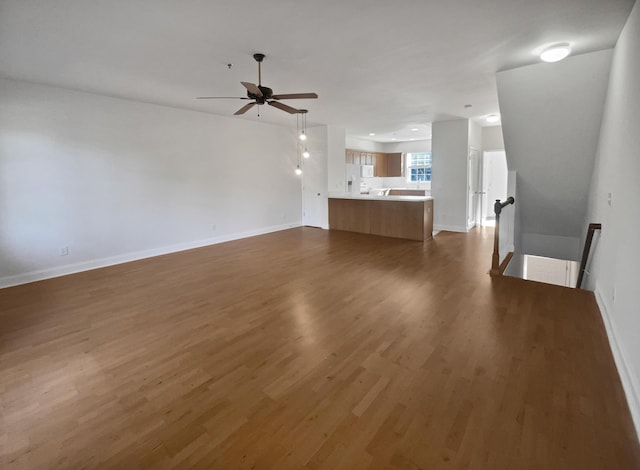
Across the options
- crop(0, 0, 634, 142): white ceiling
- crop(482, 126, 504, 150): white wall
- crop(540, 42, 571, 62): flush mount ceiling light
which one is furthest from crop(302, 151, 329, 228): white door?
crop(540, 42, 571, 62): flush mount ceiling light

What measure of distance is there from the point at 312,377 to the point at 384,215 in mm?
5424

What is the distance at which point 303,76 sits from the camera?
411 cm

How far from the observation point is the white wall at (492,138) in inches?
317

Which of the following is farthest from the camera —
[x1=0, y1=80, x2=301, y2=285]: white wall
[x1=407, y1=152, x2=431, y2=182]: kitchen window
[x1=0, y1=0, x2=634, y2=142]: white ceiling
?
[x1=407, y1=152, x2=431, y2=182]: kitchen window

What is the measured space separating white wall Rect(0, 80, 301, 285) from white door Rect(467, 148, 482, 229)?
16.4 ft

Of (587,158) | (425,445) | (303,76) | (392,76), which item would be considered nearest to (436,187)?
(587,158)

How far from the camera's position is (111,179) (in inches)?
203

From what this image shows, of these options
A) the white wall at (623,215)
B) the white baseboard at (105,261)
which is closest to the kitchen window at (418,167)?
the white baseboard at (105,261)

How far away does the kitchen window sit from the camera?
11.4 metres

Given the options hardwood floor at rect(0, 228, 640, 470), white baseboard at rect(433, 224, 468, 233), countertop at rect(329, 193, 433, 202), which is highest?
countertop at rect(329, 193, 433, 202)

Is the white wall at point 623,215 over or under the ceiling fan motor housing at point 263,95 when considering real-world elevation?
under

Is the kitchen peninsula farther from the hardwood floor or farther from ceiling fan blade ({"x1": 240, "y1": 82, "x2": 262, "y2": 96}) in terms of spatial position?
ceiling fan blade ({"x1": 240, "y1": 82, "x2": 262, "y2": 96})

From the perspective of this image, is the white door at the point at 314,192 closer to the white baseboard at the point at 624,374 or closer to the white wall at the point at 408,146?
the white wall at the point at 408,146

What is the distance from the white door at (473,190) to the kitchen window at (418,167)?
11.2 ft
